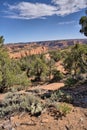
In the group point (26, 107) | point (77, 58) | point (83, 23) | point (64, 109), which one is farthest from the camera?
point (77, 58)

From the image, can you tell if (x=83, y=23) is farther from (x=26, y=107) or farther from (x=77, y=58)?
(x=77, y=58)

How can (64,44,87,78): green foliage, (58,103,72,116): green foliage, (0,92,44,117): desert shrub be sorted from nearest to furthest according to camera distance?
(58,103,72,116): green foliage
(0,92,44,117): desert shrub
(64,44,87,78): green foliage

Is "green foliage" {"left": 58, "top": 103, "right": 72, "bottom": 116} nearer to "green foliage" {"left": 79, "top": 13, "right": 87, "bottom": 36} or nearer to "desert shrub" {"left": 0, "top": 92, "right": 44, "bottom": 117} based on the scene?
"desert shrub" {"left": 0, "top": 92, "right": 44, "bottom": 117}

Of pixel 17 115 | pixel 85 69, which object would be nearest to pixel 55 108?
pixel 17 115

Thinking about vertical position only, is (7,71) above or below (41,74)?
above

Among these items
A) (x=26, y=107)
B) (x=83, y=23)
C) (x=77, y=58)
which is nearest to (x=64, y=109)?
(x=26, y=107)

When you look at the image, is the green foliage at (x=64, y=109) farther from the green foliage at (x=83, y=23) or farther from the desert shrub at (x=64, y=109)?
the green foliage at (x=83, y=23)

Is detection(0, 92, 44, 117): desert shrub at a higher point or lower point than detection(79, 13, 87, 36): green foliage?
lower

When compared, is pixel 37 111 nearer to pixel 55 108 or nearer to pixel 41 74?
pixel 55 108

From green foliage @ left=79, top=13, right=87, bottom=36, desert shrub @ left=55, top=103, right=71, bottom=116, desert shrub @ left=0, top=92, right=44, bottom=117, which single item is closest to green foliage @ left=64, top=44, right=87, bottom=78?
green foliage @ left=79, top=13, right=87, bottom=36

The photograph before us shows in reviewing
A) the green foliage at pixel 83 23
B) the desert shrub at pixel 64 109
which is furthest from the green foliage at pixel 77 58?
the desert shrub at pixel 64 109

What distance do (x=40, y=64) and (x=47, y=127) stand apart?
27.7 meters

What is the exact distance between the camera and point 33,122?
25.5 ft

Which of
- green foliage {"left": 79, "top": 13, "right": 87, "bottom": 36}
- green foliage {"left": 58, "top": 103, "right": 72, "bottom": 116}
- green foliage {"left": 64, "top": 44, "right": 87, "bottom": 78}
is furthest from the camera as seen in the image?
green foliage {"left": 64, "top": 44, "right": 87, "bottom": 78}
